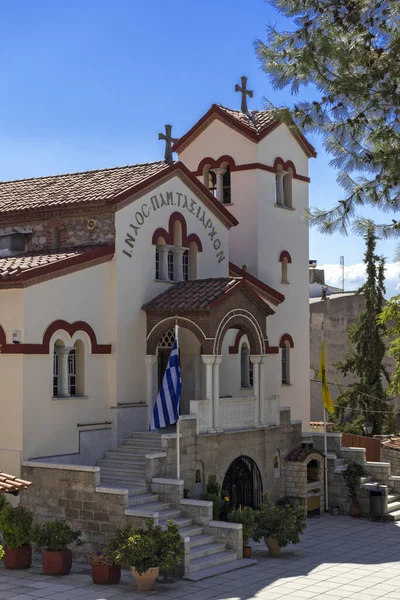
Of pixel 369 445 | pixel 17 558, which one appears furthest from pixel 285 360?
pixel 17 558

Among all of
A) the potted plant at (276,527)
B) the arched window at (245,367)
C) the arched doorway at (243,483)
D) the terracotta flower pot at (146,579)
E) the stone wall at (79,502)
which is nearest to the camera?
the terracotta flower pot at (146,579)

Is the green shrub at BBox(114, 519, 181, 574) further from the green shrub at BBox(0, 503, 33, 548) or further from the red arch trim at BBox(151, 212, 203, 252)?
the red arch trim at BBox(151, 212, 203, 252)

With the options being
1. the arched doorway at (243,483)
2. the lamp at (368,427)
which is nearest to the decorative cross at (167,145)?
the arched doorway at (243,483)

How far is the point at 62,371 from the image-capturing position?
23.7 metres

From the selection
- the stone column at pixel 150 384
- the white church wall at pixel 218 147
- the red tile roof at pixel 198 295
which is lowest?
the stone column at pixel 150 384

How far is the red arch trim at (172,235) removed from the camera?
2662 cm

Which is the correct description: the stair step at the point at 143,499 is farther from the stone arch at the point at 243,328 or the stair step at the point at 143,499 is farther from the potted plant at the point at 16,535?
the stone arch at the point at 243,328

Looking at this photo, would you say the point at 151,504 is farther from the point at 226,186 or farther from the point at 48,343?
the point at 226,186

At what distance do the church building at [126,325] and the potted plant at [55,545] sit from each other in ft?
7.68

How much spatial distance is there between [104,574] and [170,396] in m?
5.44

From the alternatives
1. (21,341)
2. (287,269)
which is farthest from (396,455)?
(21,341)

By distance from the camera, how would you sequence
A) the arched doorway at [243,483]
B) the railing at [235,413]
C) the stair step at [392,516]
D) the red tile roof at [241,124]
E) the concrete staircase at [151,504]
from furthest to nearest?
1. the red tile roof at [241,124]
2. the stair step at [392,516]
3. the arched doorway at [243,483]
4. the railing at [235,413]
5. the concrete staircase at [151,504]

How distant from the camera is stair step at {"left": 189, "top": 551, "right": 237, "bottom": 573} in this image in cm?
1998

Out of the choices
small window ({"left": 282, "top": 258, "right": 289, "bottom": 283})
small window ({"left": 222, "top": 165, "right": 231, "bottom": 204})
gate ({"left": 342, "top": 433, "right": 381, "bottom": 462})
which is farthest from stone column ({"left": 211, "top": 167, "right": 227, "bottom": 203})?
gate ({"left": 342, "top": 433, "right": 381, "bottom": 462})
